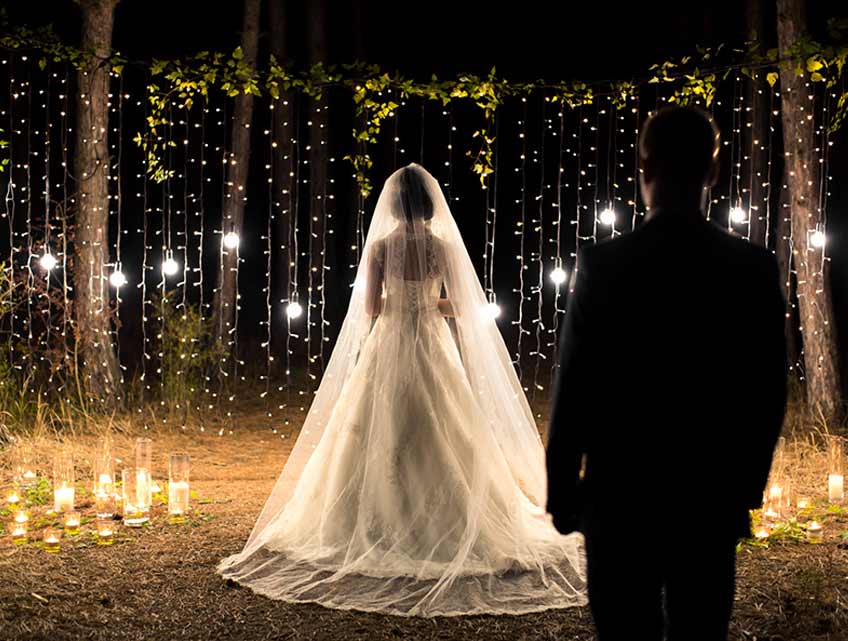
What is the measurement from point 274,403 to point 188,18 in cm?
963

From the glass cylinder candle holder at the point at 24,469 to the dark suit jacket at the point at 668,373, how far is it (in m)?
5.04

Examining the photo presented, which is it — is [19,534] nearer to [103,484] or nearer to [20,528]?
[20,528]

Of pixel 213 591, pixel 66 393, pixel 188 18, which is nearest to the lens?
pixel 213 591

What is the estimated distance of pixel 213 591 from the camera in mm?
4695

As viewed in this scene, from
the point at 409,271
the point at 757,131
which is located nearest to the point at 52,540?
the point at 409,271

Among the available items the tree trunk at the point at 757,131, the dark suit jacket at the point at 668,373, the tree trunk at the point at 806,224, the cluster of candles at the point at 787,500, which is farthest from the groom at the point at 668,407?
the tree trunk at the point at 757,131

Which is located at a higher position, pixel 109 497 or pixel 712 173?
pixel 712 173

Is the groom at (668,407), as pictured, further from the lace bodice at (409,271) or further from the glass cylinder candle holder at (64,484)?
the glass cylinder candle holder at (64,484)

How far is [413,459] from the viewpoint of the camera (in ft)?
16.6

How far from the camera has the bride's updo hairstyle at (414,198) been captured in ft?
17.2

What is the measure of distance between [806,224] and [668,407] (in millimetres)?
6882

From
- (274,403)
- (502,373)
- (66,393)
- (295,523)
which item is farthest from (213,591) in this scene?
(274,403)

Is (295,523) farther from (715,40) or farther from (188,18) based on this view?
(188,18)

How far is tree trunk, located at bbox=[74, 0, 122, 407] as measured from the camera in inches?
356
